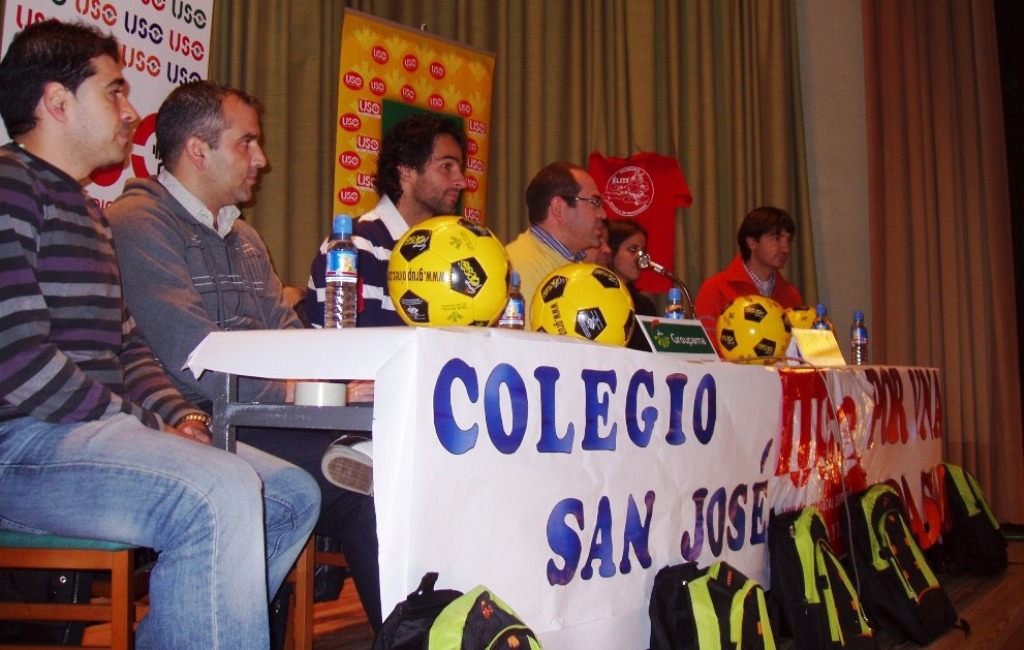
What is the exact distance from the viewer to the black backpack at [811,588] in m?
1.89

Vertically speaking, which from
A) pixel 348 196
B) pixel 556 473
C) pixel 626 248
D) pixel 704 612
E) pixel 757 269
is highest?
pixel 348 196

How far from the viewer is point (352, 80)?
3.60 m

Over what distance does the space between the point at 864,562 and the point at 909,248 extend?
9.36 ft

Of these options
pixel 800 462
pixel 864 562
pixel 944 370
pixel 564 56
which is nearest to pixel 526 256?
pixel 800 462

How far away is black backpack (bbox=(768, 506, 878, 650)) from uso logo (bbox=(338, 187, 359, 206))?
7.16 feet

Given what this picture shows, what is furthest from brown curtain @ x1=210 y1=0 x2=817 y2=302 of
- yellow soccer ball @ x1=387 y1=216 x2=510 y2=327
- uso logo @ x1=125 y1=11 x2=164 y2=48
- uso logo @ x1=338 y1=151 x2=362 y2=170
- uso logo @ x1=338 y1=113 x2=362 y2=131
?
yellow soccer ball @ x1=387 y1=216 x2=510 y2=327

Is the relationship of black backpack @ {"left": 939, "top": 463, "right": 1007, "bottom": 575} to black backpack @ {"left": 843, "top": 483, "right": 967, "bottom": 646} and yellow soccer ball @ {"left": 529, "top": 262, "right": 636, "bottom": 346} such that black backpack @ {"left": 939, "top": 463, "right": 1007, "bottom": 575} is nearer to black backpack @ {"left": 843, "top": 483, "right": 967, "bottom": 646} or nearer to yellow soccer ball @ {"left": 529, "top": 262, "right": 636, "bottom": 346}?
black backpack @ {"left": 843, "top": 483, "right": 967, "bottom": 646}

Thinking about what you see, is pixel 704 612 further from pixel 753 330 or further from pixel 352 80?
pixel 352 80

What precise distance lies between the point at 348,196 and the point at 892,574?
235 cm

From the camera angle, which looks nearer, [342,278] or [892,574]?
[342,278]

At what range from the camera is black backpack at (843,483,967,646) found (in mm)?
2227

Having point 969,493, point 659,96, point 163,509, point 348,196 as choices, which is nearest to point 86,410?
point 163,509

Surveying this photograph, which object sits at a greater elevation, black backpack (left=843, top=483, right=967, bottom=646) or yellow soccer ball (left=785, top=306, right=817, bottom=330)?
yellow soccer ball (left=785, top=306, right=817, bottom=330)

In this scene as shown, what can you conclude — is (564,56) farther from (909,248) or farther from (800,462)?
(800,462)
